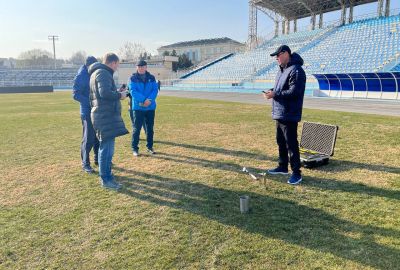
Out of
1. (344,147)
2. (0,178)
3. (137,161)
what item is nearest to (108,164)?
(137,161)

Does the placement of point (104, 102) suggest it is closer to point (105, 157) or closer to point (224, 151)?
point (105, 157)

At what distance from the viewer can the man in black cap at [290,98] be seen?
465 centimetres

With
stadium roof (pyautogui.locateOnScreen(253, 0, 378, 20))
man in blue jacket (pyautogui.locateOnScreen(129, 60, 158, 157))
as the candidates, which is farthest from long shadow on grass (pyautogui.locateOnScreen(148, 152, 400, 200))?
stadium roof (pyautogui.locateOnScreen(253, 0, 378, 20))

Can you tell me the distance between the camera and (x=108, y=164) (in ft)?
16.5

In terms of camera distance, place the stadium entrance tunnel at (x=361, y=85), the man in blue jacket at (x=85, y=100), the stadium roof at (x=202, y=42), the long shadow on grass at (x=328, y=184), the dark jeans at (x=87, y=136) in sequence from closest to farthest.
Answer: the long shadow on grass at (x=328, y=184) → the man in blue jacket at (x=85, y=100) → the dark jeans at (x=87, y=136) → the stadium entrance tunnel at (x=361, y=85) → the stadium roof at (x=202, y=42)

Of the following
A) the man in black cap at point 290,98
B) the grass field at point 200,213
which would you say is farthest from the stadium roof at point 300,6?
the man in black cap at point 290,98

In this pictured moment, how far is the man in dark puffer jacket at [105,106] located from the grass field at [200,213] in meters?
0.68

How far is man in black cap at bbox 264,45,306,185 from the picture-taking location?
4.65m

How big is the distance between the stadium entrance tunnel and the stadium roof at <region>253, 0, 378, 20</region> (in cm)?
1895

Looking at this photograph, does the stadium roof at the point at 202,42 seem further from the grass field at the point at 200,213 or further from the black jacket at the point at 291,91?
the black jacket at the point at 291,91

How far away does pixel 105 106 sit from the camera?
4730 mm

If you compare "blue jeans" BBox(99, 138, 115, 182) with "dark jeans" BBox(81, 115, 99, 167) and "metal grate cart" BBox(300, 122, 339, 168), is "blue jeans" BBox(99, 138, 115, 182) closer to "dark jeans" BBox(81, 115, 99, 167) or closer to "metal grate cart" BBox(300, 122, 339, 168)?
"dark jeans" BBox(81, 115, 99, 167)

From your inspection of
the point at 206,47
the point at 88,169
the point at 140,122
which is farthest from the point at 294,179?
the point at 206,47

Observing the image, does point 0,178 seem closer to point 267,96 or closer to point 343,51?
point 267,96
